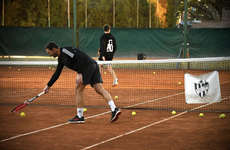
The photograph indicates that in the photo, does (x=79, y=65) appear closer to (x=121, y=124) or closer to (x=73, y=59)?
(x=73, y=59)

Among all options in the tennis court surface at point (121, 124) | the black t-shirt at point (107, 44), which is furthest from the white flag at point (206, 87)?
the black t-shirt at point (107, 44)

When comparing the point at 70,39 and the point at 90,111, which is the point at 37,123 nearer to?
the point at 90,111

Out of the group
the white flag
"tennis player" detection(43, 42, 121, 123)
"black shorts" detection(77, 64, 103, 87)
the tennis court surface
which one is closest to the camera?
the tennis court surface

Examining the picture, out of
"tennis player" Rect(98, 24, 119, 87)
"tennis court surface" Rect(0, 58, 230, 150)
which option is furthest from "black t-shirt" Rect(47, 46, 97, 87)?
"tennis player" Rect(98, 24, 119, 87)

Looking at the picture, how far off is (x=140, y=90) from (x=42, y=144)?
6308mm

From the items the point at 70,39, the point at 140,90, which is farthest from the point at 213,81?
the point at 70,39

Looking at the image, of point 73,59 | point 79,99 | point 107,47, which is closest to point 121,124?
point 79,99

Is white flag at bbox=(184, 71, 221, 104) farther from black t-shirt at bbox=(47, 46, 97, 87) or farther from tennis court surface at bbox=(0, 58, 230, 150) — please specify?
black t-shirt at bbox=(47, 46, 97, 87)

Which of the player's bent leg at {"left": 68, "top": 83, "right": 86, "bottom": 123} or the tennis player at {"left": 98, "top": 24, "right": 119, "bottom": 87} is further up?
the tennis player at {"left": 98, "top": 24, "right": 119, "bottom": 87}

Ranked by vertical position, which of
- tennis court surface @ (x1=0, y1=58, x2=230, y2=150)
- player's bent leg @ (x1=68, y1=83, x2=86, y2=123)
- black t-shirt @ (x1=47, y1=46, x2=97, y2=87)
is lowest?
tennis court surface @ (x1=0, y1=58, x2=230, y2=150)

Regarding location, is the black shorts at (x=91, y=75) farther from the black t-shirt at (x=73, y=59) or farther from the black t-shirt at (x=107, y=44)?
the black t-shirt at (x=107, y=44)

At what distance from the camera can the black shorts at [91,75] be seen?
6.11 metres

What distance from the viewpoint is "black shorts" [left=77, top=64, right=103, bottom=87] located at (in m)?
6.11

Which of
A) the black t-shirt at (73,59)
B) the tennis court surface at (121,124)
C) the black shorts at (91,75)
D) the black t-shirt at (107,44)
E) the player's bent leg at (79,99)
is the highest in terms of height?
the black t-shirt at (107,44)
